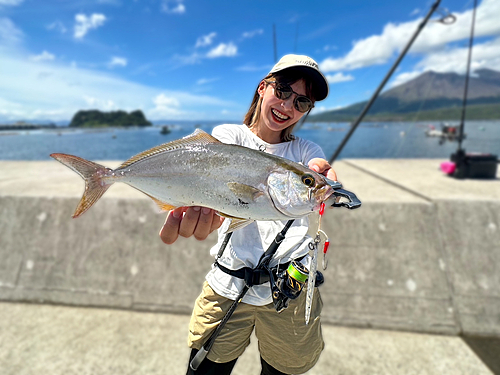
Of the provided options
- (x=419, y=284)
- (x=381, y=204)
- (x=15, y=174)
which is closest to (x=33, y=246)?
(x=15, y=174)

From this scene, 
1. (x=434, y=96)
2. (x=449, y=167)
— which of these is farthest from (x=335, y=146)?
(x=449, y=167)

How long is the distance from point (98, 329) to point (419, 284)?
4.99 m

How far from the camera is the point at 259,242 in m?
2.07

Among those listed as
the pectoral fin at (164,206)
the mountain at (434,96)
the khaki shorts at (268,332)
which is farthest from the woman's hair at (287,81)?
the mountain at (434,96)

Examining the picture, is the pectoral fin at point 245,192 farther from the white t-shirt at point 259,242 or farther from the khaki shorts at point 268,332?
the khaki shorts at point 268,332

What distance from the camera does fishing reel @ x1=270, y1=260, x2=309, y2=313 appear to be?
74.4 inches

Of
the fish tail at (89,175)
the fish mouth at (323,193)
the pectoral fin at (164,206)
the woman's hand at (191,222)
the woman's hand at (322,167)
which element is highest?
the woman's hand at (322,167)

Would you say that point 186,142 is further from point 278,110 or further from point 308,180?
point 308,180

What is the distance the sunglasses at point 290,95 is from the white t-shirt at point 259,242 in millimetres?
298

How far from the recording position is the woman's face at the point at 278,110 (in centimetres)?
184

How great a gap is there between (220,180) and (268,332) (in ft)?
4.48

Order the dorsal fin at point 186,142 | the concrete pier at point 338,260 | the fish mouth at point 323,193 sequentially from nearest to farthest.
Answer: the fish mouth at point 323,193 < the dorsal fin at point 186,142 < the concrete pier at point 338,260

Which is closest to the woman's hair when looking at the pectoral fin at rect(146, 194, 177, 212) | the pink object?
the pectoral fin at rect(146, 194, 177, 212)

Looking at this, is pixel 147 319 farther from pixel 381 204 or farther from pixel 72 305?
pixel 381 204
